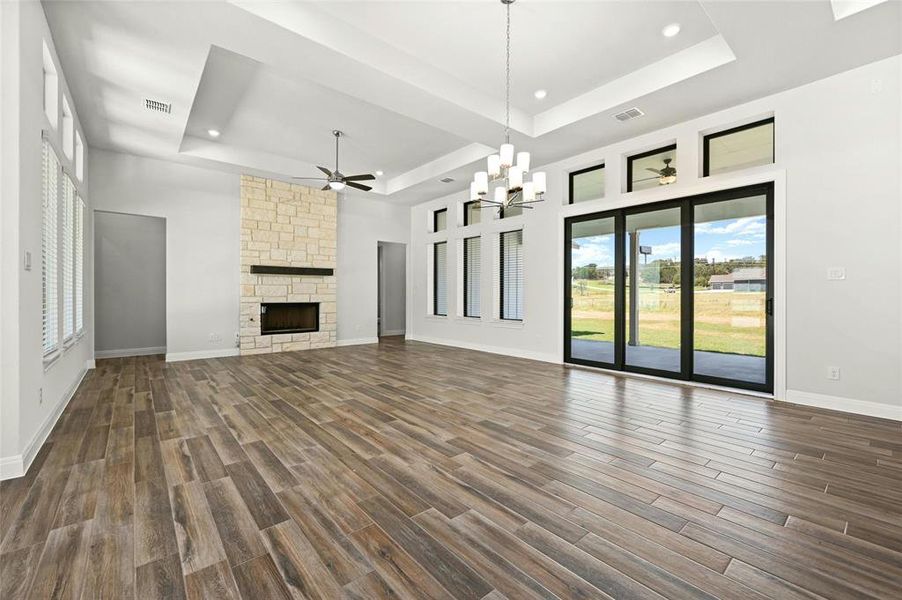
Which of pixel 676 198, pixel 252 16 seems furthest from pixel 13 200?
pixel 676 198

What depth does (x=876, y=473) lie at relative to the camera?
249 centimetres

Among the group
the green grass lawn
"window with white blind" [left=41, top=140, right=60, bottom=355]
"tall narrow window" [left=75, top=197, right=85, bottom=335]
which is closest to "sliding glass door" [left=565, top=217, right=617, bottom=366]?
the green grass lawn

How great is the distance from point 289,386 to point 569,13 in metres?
4.88

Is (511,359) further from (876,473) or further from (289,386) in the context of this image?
(876,473)

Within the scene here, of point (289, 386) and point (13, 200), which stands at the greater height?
point (13, 200)

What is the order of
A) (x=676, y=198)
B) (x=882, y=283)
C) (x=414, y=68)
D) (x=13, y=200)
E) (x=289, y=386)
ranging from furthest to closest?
1. (x=676, y=198)
2. (x=289, y=386)
3. (x=414, y=68)
4. (x=882, y=283)
5. (x=13, y=200)

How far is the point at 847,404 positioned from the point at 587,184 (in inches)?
163

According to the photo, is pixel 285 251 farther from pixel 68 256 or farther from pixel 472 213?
pixel 472 213

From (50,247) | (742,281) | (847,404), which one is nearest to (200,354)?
(50,247)

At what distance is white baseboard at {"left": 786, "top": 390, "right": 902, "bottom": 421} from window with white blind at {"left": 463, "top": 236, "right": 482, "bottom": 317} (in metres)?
5.26

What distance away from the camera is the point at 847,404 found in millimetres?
3828

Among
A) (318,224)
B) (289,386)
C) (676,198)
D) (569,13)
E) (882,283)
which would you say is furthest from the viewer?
(318,224)

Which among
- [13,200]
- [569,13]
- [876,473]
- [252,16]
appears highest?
[569,13]

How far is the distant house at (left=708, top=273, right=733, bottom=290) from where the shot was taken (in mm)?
4695
